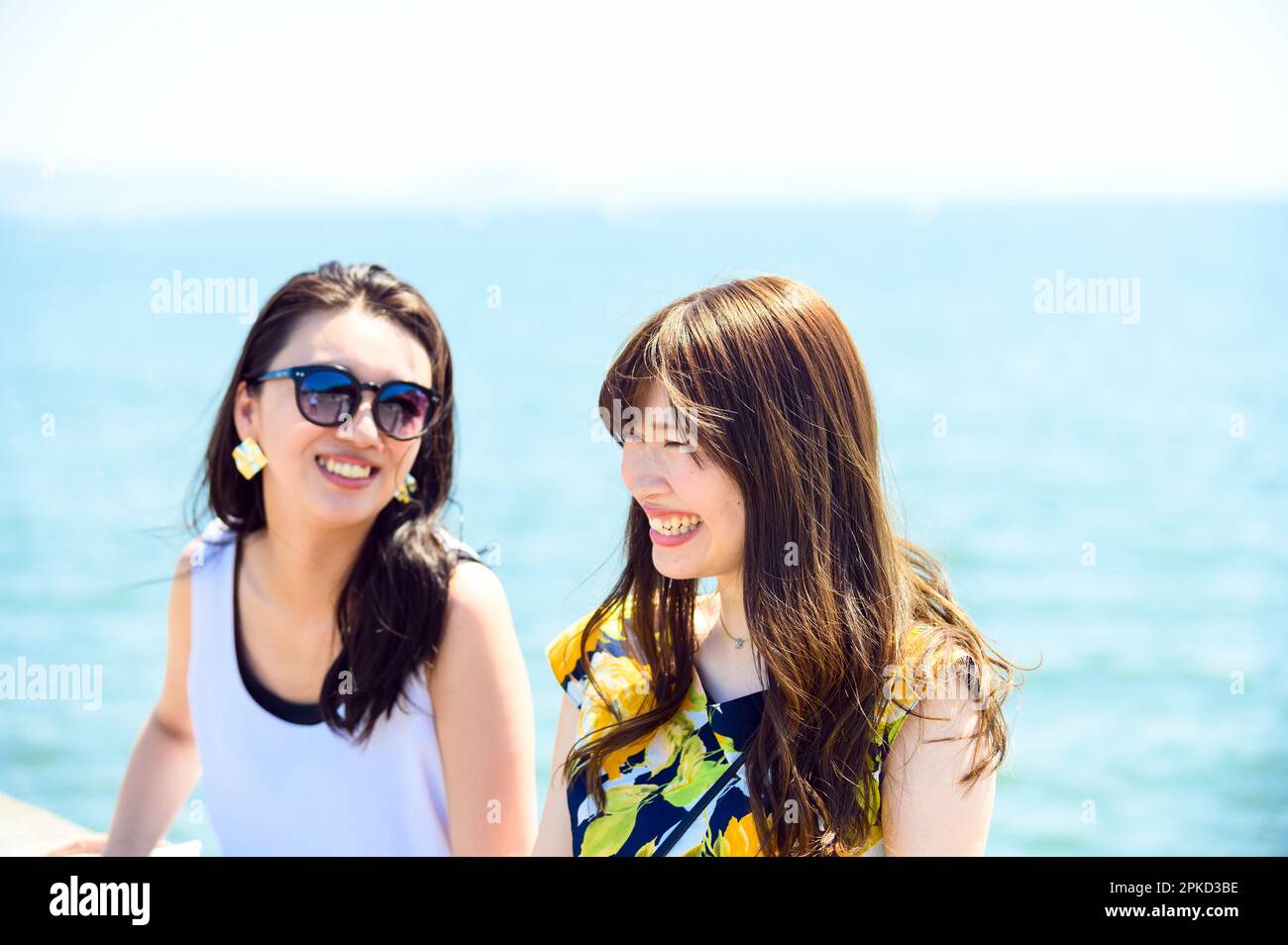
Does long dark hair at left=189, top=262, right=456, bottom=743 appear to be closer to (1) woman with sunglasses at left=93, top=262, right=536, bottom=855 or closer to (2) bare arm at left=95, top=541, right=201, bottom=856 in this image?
(1) woman with sunglasses at left=93, top=262, right=536, bottom=855

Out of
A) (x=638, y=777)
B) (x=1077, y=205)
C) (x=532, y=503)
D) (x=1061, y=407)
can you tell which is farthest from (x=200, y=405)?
(x=1077, y=205)

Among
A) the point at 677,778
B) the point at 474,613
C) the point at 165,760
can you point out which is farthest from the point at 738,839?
the point at 165,760

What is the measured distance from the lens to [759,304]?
2.10 metres

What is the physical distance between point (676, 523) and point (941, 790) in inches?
25.8

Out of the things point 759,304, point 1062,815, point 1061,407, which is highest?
point 1061,407

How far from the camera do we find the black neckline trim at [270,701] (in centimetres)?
295

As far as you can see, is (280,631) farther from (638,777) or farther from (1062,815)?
(1062,815)

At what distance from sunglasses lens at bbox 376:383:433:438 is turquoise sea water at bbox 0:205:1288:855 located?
0.61 meters

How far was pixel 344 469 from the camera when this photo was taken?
2.88 meters

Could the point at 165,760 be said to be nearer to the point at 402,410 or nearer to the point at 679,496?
the point at 402,410

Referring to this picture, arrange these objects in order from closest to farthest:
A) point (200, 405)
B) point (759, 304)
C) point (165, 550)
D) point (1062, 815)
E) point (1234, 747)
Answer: point (759, 304) < point (1062, 815) < point (1234, 747) < point (165, 550) < point (200, 405)

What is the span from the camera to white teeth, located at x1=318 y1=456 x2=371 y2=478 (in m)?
2.88

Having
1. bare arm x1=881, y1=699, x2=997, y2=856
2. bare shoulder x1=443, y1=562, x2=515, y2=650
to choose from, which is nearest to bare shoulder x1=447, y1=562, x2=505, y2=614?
bare shoulder x1=443, y1=562, x2=515, y2=650
